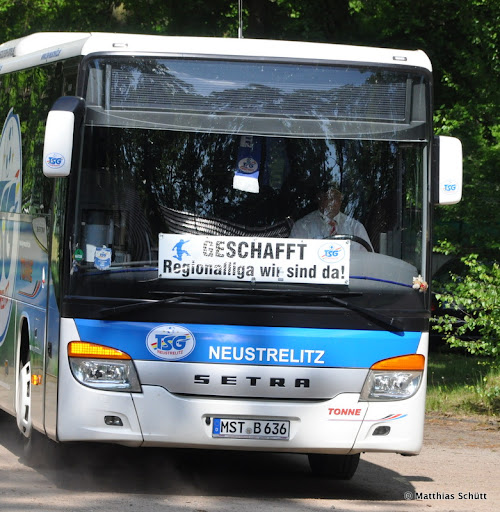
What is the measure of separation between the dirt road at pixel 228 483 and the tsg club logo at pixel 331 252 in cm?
166

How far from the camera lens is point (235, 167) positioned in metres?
7.68

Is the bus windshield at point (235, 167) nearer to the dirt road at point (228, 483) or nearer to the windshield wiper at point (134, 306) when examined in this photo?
the windshield wiper at point (134, 306)

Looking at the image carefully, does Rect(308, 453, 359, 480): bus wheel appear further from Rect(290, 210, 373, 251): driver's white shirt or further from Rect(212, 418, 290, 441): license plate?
Rect(290, 210, 373, 251): driver's white shirt

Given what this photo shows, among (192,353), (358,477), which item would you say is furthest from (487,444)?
(192,353)

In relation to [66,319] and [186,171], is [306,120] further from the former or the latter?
[66,319]

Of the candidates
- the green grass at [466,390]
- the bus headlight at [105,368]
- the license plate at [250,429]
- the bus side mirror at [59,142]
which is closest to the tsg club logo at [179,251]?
the bus headlight at [105,368]

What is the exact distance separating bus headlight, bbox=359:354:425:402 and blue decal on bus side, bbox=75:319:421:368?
9 cm

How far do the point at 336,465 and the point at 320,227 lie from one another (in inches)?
Result: 89.5

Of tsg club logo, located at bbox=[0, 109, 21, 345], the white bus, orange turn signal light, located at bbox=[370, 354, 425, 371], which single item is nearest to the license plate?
the white bus

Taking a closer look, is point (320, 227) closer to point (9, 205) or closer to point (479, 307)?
point (9, 205)

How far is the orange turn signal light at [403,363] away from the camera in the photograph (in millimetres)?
7785

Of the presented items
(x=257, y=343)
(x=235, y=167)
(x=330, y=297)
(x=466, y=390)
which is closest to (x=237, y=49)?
(x=235, y=167)

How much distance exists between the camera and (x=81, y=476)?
8.60 m

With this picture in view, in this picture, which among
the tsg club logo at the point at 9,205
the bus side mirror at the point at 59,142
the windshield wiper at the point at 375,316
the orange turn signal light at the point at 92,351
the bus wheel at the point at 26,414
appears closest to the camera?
the bus side mirror at the point at 59,142
